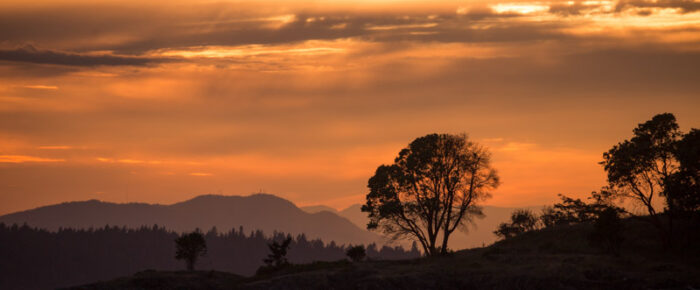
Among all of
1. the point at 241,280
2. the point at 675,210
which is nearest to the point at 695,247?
the point at 675,210

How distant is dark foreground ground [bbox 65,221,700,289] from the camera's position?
6544cm

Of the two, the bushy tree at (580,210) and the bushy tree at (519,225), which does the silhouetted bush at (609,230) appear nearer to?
the bushy tree at (580,210)

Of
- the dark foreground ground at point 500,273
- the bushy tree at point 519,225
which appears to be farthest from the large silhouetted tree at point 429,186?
the bushy tree at point 519,225

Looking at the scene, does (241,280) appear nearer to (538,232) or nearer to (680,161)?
(538,232)

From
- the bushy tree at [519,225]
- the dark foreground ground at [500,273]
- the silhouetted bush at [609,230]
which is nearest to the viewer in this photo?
the dark foreground ground at [500,273]

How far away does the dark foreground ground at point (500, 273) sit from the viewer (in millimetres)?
65438

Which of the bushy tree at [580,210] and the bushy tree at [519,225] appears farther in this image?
the bushy tree at [519,225]

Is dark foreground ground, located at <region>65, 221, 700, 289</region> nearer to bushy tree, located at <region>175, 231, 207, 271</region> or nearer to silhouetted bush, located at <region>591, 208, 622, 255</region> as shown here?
Answer: silhouetted bush, located at <region>591, 208, 622, 255</region>

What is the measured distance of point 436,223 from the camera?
96.4 m

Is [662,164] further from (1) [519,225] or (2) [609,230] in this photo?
(1) [519,225]

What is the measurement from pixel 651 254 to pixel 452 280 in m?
24.3

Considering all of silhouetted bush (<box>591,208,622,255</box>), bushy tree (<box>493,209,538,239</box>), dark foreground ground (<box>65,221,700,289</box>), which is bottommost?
dark foreground ground (<box>65,221,700,289</box>)

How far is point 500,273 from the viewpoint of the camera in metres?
Result: 70.8

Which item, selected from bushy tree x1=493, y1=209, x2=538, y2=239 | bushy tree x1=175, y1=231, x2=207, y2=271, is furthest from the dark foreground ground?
bushy tree x1=493, y1=209, x2=538, y2=239
